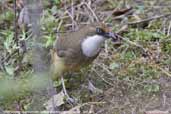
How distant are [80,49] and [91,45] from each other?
0.09 metres

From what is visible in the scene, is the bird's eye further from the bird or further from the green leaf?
the green leaf

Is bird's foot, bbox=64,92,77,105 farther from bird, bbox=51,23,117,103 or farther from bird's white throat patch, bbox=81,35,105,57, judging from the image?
bird's white throat patch, bbox=81,35,105,57

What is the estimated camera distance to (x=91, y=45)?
3.46m

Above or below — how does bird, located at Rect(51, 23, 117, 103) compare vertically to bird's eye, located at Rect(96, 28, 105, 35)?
below

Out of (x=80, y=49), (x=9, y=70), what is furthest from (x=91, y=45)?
(x=9, y=70)

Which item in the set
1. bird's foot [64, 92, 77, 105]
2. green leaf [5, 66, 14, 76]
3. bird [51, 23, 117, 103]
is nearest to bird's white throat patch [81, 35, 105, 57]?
bird [51, 23, 117, 103]

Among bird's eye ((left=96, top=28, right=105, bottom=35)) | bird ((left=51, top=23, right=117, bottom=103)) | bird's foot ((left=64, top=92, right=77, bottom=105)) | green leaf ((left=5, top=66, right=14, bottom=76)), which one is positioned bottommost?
bird's foot ((left=64, top=92, right=77, bottom=105))

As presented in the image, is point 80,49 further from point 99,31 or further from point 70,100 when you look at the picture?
point 70,100

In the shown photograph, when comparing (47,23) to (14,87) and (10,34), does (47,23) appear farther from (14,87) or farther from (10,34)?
(14,87)

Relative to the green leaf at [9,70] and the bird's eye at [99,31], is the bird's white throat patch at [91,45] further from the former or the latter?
the green leaf at [9,70]

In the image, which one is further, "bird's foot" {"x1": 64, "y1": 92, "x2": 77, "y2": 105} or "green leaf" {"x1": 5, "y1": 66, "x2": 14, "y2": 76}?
"green leaf" {"x1": 5, "y1": 66, "x2": 14, "y2": 76}

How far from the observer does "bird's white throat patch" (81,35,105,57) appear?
344 centimetres

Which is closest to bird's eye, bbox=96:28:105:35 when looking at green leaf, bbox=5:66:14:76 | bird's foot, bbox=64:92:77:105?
bird's foot, bbox=64:92:77:105

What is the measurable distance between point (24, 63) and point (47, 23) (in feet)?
Result: 2.60
